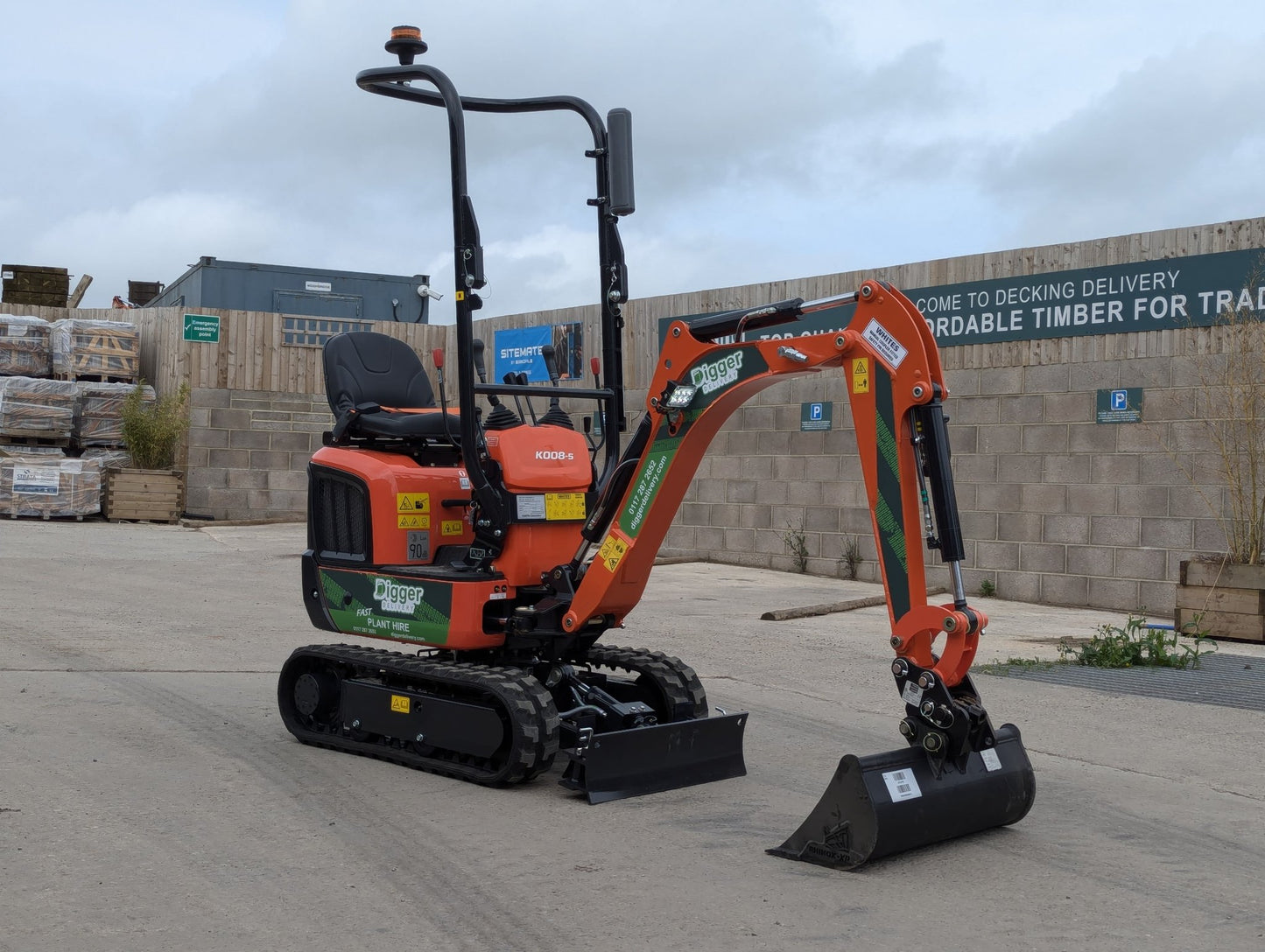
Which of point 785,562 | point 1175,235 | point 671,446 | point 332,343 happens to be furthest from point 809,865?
point 785,562

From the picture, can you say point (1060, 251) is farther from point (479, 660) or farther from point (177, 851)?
point (177, 851)

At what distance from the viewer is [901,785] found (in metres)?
5.22

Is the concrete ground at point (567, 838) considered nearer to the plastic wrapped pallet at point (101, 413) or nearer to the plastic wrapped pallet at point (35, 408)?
the plastic wrapped pallet at point (35, 408)

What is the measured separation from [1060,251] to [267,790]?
10093mm

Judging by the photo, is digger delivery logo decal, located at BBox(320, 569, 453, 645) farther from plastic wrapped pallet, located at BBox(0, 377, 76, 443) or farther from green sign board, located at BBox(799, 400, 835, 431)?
plastic wrapped pallet, located at BBox(0, 377, 76, 443)

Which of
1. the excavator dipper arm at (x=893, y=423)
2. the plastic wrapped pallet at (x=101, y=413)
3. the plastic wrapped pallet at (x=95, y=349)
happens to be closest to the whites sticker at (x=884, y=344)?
the excavator dipper arm at (x=893, y=423)

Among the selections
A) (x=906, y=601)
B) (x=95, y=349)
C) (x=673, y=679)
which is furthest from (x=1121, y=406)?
(x=95, y=349)

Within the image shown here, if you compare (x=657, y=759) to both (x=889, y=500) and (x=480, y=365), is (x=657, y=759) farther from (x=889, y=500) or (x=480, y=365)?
(x=480, y=365)

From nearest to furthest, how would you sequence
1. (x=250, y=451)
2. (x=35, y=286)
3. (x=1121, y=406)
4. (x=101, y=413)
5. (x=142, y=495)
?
(x=1121, y=406)
(x=142, y=495)
(x=101, y=413)
(x=250, y=451)
(x=35, y=286)

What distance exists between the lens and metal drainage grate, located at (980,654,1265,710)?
903cm

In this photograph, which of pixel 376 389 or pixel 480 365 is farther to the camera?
pixel 376 389

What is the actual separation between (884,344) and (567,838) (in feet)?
7.66

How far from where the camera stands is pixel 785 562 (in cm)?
1631

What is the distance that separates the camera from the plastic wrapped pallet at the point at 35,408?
19188 millimetres
